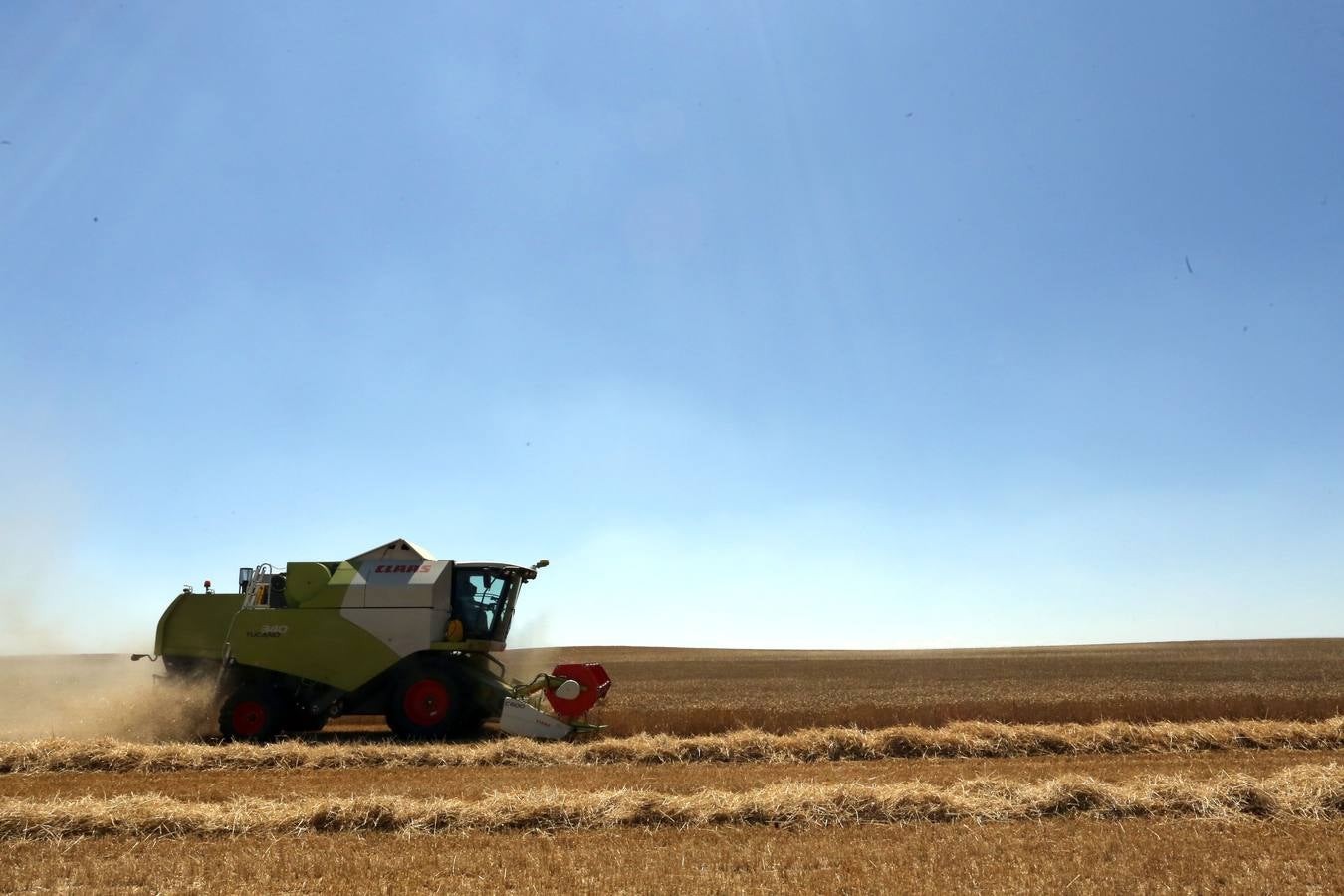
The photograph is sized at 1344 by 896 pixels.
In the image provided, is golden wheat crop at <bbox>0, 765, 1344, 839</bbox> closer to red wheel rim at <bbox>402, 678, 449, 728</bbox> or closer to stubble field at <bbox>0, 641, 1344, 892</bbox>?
stubble field at <bbox>0, 641, 1344, 892</bbox>

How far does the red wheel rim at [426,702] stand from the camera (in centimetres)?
1495

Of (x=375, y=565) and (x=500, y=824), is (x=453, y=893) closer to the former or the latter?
(x=500, y=824)

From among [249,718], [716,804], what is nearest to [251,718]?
[249,718]

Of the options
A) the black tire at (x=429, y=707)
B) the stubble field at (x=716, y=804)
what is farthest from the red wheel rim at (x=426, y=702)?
the stubble field at (x=716, y=804)

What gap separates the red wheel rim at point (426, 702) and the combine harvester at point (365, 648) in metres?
0.02

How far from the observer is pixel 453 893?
6.01m

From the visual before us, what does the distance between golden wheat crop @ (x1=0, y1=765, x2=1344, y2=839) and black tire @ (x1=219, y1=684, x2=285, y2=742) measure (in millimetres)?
6444

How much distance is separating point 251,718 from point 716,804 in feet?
32.2

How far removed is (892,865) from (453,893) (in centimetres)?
294

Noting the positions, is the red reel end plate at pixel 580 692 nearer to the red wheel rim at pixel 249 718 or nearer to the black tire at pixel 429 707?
the black tire at pixel 429 707

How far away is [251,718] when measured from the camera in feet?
49.6

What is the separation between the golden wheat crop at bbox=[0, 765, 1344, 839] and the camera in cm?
798

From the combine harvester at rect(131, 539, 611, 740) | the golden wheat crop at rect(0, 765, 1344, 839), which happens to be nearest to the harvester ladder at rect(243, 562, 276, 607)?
the combine harvester at rect(131, 539, 611, 740)

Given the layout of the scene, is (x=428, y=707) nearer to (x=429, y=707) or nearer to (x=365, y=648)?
(x=429, y=707)
